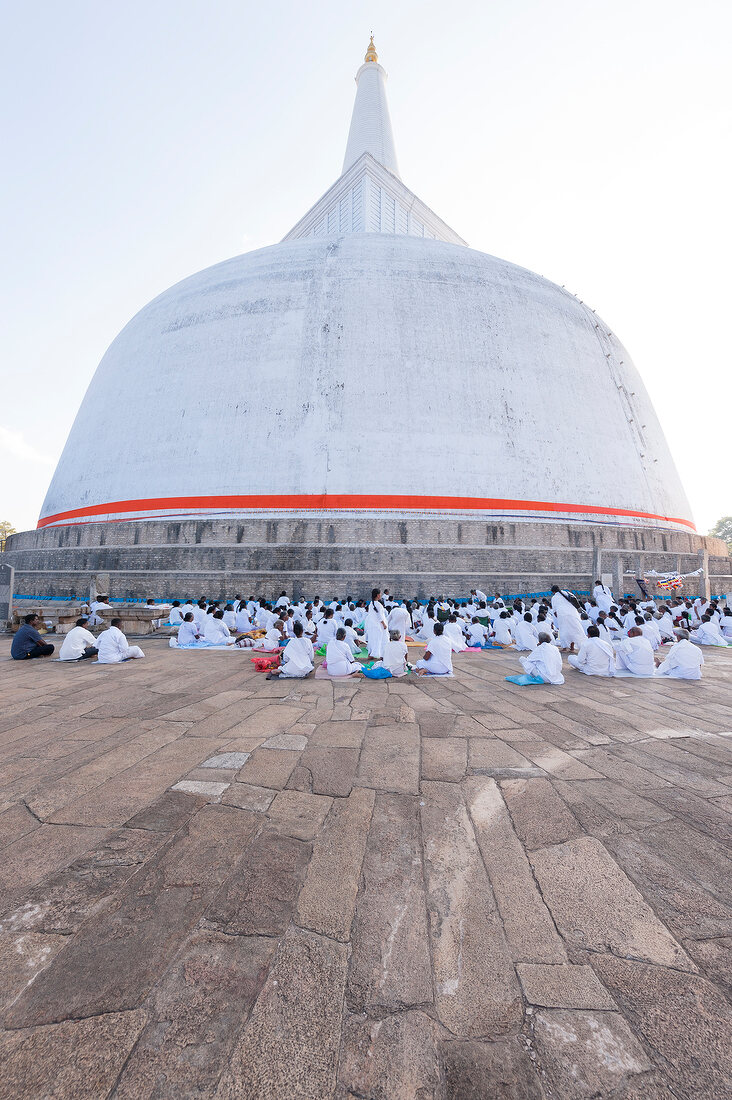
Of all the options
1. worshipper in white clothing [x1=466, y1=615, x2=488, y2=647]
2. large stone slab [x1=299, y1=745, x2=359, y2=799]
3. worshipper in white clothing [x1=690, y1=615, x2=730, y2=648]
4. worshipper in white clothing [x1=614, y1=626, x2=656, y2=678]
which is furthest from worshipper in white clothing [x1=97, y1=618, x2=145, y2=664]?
worshipper in white clothing [x1=690, y1=615, x2=730, y2=648]

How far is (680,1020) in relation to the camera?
148 centimetres

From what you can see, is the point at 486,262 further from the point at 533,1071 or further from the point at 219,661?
the point at 533,1071

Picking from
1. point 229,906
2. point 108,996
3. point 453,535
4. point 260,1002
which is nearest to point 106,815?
point 229,906

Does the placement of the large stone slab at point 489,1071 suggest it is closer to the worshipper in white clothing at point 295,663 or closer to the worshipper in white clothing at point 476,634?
the worshipper in white clothing at point 295,663

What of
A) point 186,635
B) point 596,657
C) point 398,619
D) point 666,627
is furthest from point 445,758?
point 666,627

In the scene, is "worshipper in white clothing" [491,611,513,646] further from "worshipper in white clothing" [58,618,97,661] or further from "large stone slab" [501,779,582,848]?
"worshipper in white clothing" [58,618,97,661]

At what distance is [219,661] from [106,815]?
17.0 ft

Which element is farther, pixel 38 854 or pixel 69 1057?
pixel 38 854

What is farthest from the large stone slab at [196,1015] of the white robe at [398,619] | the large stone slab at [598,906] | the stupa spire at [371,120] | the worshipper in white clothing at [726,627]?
the stupa spire at [371,120]

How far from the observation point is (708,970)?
5.52ft

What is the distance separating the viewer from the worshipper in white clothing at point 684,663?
666 centimetres

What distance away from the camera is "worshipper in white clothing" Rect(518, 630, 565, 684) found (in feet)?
20.4

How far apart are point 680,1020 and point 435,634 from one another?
539 cm

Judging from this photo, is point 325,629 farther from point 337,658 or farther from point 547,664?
point 547,664
